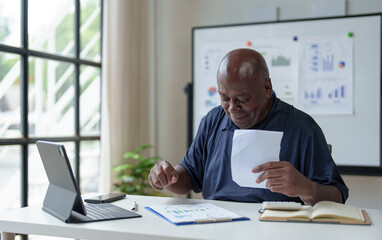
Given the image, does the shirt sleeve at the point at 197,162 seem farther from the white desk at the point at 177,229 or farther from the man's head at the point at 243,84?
the white desk at the point at 177,229

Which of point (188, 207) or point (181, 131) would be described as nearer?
point (188, 207)

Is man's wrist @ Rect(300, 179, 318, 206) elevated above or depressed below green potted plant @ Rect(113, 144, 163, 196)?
above

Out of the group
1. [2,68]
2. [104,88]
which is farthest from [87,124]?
Answer: [2,68]

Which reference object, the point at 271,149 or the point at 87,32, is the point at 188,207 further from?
the point at 87,32

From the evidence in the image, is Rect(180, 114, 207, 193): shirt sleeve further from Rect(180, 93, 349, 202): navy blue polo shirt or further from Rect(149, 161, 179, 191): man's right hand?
Rect(149, 161, 179, 191): man's right hand

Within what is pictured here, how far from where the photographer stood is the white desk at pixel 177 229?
1164 mm

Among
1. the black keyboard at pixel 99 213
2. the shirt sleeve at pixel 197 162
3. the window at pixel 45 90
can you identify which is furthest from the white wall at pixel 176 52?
the black keyboard at pixel 99 213

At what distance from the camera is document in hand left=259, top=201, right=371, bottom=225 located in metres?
1.29

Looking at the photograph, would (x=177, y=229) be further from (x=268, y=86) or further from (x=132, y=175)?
(x=132, y=175)

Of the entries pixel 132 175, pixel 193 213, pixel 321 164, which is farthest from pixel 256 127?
pixel 132 175

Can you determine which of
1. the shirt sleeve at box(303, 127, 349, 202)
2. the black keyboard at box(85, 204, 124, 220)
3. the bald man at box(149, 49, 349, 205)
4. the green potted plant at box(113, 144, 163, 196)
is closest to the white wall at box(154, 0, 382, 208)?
the green potted plant at box(113, 144, 163, 196)

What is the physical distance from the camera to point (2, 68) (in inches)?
→ 109

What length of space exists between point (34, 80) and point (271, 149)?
7.12 ft

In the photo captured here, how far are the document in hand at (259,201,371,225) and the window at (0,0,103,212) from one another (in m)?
1.97
